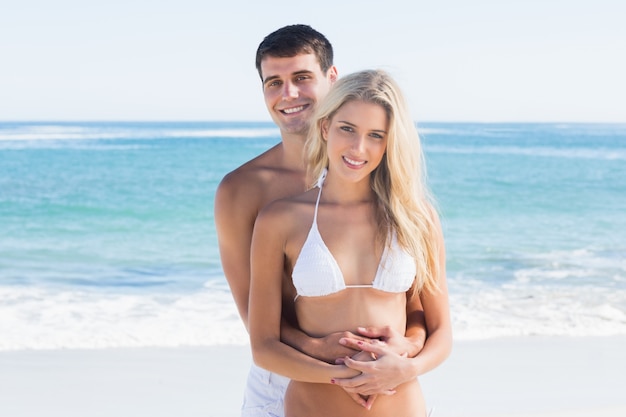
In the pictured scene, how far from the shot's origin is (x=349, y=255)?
9.05 ft

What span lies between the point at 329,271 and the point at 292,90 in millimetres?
924

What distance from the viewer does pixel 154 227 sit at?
15.3 metres

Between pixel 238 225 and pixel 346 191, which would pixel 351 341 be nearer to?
pixel 346 191

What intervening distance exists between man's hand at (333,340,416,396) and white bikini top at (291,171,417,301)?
0.67 feet

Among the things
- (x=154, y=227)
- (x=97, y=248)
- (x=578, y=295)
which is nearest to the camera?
(x=578, y=295)

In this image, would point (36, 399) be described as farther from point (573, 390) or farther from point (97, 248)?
point (97, 248)

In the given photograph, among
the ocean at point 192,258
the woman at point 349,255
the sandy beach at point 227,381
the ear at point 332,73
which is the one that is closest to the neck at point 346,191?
the woman at point 349,255

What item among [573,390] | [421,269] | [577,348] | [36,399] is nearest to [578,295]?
[577,348]

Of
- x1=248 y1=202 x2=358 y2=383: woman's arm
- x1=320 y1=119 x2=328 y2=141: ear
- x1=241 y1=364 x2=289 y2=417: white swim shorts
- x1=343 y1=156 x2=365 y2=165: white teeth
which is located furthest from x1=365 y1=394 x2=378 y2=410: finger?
x1=320 y1=119 x2=328 y2=141: ear

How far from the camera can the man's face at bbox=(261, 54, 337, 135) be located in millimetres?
3309

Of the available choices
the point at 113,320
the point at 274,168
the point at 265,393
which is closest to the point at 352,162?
the point at 274,168

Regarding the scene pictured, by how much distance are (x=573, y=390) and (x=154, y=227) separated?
10744 millimetres

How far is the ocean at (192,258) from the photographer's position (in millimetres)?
7723

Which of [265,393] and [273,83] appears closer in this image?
[265,393]
